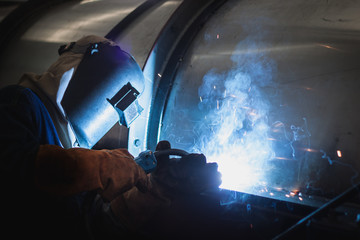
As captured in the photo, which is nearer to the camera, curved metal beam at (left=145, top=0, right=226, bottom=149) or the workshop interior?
the workshop interior

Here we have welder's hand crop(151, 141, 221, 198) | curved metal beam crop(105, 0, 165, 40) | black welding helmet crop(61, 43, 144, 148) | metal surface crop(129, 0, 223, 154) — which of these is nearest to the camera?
welder's hand crop(151, 141, 221, 198)

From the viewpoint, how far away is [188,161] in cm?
97

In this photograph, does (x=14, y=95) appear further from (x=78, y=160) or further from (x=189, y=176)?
(x=189, y=176)

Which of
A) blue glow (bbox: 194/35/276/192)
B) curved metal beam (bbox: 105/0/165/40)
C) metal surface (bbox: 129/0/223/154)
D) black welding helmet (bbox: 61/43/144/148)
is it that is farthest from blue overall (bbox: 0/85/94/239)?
curved metal beam (bbox: 105/0/165/40)

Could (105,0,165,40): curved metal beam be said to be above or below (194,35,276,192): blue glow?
above

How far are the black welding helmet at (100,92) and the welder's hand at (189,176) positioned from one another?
0.40 meters

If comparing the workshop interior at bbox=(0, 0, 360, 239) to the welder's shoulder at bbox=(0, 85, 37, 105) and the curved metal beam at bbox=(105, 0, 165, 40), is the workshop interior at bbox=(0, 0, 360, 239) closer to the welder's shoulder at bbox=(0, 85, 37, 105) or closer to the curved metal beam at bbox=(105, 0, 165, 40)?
the curved metal beam at bbox=(105, 0, 165, 40)

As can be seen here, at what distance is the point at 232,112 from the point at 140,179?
612mm

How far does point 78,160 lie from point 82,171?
42 millimetres

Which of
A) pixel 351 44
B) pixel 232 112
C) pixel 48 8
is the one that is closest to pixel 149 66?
pixel 232 112

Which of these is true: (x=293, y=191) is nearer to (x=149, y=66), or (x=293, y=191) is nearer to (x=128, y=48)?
(x=149, y=66)

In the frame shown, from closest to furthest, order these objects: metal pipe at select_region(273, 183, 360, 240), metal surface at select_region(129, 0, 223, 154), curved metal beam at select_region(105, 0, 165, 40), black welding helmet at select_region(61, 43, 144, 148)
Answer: metal pipe at select_region(273, 183, 360, 240)
black welding helmet at select_region(61, 43, 144, 148)
metal surface at select_region(129, 0, 223, 154)
curved metal beam at select_region(105, 0, 165, 40)

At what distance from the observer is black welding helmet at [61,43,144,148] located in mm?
1103

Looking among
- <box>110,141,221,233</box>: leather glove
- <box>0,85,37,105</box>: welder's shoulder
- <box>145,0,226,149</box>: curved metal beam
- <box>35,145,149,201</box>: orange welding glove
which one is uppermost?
<box>145,0,226,149</box>: curved metal beam
